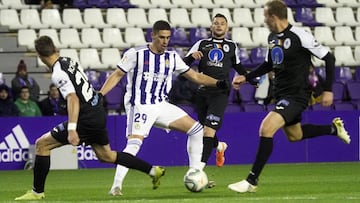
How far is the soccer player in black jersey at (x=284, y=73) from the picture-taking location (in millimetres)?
12164

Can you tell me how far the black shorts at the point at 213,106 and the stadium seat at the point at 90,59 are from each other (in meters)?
8.66

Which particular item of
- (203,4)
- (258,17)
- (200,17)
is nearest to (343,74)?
(258,17)

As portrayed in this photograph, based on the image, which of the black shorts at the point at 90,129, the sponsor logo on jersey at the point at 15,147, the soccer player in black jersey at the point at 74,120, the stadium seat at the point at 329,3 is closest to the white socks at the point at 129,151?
the soccer player in black jersey at the point at 74,120

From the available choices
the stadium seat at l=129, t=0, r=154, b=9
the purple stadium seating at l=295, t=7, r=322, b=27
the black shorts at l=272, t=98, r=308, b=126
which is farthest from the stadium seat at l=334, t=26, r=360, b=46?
the black shorts at l=272, t=98, r=308, b=126

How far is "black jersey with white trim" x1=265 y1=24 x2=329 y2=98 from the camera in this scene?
12.3 m

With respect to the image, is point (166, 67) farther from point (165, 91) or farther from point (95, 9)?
point (95, 9)

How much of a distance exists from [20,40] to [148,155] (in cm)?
504

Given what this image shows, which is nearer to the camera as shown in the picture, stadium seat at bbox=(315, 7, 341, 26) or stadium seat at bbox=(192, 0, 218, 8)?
stadium seat at bbox=(192, 0, 218, 8)

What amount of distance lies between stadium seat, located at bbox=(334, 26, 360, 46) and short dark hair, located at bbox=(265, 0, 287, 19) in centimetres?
1440

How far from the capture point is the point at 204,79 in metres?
13.0

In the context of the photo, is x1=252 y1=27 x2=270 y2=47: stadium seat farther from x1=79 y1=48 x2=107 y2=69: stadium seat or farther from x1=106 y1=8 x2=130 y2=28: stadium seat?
x1=79 y1=48 x2=107 y2=69: stadium seat

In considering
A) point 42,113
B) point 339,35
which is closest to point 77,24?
point 42,113

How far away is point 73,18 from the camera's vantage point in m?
24.8

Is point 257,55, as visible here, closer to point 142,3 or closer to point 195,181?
point 142,3
